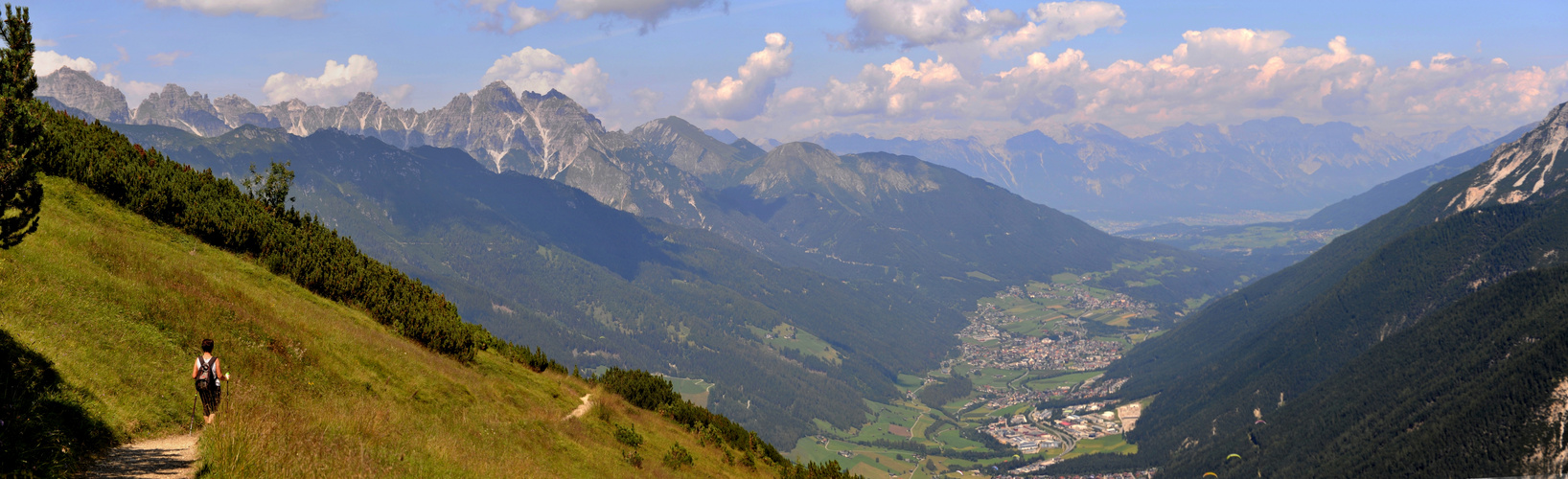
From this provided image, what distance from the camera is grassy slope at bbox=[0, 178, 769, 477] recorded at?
18.4 metres

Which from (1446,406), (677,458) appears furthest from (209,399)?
(1446,406)

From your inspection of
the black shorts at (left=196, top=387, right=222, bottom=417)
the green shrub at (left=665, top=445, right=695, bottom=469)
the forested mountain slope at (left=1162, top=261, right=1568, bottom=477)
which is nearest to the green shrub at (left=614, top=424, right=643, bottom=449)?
the green shrub at (left=665, top=445, right=695, bottom=469)

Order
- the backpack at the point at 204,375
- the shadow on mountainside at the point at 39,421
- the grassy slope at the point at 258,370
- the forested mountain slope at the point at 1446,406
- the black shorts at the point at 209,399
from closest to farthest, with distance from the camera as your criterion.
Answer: the shadow on mountainside at the point at 39,421 < the backpack at the point at 204,375 < the black shorts at the point at 209,399 < the grassy slope at the point at 258,370 < the forested mountain slope at the point at 1446,406

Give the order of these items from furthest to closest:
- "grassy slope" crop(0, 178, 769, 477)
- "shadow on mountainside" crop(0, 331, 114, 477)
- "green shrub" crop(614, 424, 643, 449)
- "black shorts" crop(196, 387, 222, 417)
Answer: "green shrub" crop(614, 424, 643, 449)
"grassy slope" crop(0, 178, 769, 477)
"black shorts" crop(196, 387, 222, 417)
"shadow on mountainside" crop(0, 331, 114, 477)

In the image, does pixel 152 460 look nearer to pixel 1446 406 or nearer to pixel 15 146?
pixel 15 146

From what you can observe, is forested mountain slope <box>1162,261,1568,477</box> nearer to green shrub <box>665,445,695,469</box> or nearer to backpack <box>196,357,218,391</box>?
green shrub <box>665,445,695,469</box>

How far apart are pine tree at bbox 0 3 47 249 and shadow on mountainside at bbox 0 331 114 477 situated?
315cm

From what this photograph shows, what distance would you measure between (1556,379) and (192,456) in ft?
656

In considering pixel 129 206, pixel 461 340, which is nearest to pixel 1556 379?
pixel 461 340

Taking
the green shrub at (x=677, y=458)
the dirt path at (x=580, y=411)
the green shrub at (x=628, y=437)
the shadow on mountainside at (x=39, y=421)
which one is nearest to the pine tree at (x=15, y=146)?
the shadow on mountainside at (x=39, y=421)

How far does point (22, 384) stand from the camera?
16.0 m

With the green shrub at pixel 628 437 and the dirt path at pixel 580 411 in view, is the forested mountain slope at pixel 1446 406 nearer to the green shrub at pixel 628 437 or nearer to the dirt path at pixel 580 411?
the green shrub at pixel 628 437

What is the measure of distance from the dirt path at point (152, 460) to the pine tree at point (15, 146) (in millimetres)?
5808

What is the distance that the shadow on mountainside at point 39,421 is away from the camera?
13.3 meters
